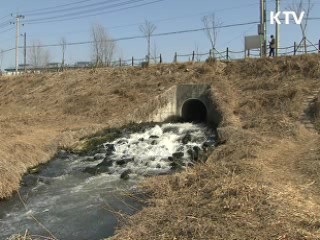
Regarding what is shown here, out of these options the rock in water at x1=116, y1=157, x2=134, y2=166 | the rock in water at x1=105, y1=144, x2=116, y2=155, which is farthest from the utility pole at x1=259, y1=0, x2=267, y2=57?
the rock in water at x1=116, y1=157, x2=134, y2=166

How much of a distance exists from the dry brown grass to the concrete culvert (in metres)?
1.82

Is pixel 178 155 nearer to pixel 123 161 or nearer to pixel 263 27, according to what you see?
pixel 123 161

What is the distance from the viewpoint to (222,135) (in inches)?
746

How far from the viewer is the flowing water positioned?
36.8 feet

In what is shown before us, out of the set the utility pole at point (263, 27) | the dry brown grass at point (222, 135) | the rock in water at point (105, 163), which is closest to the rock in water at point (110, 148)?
the rock in water at point (105, 163)

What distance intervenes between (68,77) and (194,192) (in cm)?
2696

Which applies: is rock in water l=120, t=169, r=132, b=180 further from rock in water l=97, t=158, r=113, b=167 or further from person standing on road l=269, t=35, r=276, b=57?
person standing on road l=269, t=35, r=276, b=57

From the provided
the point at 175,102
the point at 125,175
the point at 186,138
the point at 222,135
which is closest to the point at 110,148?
the point at 186,138

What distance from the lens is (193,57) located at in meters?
33.6

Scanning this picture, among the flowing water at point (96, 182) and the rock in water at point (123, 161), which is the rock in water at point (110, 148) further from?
the rock in water at point (123, 161)

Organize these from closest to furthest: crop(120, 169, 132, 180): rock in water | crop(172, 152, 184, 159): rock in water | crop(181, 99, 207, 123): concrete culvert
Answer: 1. crop(120, 169, 132, 180): rock in water
2. crop(172, 152, 184, 159): rock in water
3. crop(181, 99, 207, 123): concrete culvert

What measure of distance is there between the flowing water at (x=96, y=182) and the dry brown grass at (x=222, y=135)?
34.8 inches

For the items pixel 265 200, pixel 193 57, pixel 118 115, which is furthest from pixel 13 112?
pixel 265 200

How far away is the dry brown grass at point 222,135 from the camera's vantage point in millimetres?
8773
